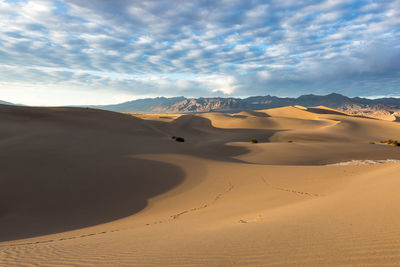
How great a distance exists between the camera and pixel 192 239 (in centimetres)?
461

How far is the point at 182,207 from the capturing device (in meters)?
9.20

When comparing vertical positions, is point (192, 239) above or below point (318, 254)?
below

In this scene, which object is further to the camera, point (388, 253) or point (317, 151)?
point (317, 151)

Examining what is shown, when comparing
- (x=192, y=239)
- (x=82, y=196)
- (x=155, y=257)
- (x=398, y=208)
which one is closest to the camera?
(x=155, y=257)

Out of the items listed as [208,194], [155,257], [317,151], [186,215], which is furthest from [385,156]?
[155,257]

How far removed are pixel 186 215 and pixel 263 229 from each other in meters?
3.50

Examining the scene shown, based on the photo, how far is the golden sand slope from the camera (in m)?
3.79

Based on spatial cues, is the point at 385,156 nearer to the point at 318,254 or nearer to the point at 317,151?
the point at 317,151

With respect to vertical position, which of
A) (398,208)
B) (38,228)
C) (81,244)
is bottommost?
(38,228)

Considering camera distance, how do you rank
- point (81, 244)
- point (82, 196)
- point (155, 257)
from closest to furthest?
1. point (155, 257)
2. point (81, 244)
3. point (82, 196)

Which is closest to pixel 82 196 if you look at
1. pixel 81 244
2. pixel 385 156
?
pixel 81 244

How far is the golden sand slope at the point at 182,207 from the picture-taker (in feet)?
12.4

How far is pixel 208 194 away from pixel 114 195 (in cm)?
359

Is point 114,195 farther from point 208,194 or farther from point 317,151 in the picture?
point 317,151
